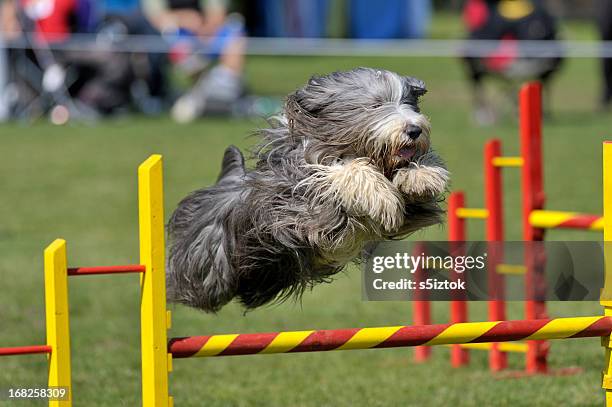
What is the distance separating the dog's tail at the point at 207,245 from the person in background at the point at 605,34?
12.0 m

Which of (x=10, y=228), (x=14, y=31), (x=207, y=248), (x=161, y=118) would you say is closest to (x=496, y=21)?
(x=161, y=118)

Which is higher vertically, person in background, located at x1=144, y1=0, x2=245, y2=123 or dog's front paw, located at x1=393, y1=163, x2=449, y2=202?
person in background, located at x1=144, y1=0, x2=245, y2=123

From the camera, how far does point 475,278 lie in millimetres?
4180

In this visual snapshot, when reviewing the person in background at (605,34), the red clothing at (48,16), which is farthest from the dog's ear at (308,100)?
the person in background at (605,34)

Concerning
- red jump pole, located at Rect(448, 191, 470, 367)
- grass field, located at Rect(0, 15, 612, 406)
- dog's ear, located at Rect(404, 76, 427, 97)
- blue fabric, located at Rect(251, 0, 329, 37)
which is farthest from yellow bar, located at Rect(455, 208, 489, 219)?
blue fabric, located at Rect(251, 0, 329, 37)

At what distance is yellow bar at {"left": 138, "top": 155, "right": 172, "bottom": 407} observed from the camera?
11.5 ft

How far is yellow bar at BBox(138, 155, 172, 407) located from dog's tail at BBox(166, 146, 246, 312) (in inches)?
29.3

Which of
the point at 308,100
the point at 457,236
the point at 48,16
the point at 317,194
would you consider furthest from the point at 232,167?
the point at 48,16

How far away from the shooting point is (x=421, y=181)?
395 cm

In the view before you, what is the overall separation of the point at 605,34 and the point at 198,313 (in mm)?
10650

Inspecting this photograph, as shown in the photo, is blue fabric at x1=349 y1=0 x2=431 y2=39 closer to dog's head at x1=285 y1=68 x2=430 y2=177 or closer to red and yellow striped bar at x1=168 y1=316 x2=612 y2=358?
dog's head at x1=285 y1=68 x2=430 y2=177

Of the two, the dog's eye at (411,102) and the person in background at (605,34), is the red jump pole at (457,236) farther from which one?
the person in background at (605,34)

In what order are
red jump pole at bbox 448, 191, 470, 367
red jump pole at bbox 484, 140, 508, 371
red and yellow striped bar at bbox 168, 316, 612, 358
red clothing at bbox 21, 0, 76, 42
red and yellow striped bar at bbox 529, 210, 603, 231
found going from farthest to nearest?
red clothing at bbox 21, 0, 76, 42 → red jump pole at bbox 448, 191, 470, 367 → red jump pole at bbox 484, 140, 508, 371 → red and yellow striped bar at bbox 529, 210, 603, 231 → red and yellow striped bar at bbox 168, 316, 612, 358

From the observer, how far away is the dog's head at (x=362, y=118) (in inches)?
156
